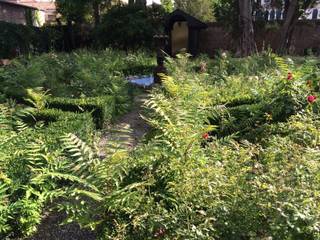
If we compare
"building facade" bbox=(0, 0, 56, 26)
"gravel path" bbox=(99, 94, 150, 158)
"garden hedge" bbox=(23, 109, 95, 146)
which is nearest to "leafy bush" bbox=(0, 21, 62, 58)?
"building facade" bbox=(0, 0, 56, 26)

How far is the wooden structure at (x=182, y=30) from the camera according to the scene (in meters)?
19.1

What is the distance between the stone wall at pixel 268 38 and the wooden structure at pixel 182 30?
1.00 metres

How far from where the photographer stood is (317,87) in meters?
5.96

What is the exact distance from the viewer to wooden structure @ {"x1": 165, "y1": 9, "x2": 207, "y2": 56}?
62.7 feet

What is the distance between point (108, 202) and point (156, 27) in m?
18.4

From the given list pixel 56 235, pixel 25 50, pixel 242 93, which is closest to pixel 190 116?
pixel 56 235

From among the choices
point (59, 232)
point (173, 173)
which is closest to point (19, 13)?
point (59, 232)

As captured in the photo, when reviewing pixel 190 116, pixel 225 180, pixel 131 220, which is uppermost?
pixel 190 116

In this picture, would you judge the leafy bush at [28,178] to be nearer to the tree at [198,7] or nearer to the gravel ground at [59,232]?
the gravel ground at [59,232]

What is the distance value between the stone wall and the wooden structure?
3.27 feet


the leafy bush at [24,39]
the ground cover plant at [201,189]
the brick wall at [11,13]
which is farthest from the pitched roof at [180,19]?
the ground cover plant at [201,189]

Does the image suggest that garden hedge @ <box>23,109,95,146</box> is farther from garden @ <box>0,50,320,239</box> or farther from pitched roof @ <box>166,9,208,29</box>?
pitched roof @ <box>166,9,208,29</box>

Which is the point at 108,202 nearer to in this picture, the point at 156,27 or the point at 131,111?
the point at 131,111

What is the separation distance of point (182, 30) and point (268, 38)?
15.5 feet
